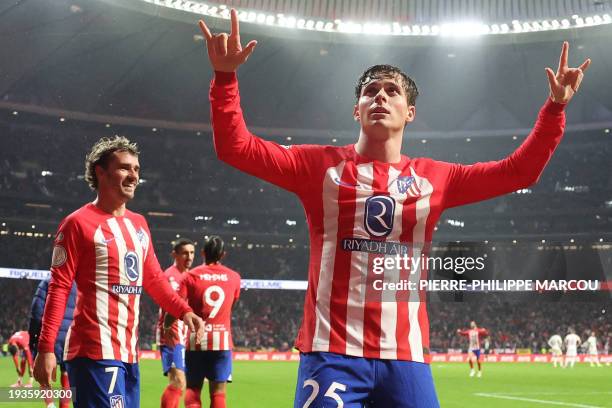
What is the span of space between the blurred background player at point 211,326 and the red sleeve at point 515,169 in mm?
4617

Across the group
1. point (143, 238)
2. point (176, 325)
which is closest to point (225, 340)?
point (176, 325)

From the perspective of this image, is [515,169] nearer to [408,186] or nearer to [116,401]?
[408,186]

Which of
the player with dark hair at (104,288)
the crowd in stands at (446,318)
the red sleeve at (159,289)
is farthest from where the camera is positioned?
the crowd in stands at (446,318)

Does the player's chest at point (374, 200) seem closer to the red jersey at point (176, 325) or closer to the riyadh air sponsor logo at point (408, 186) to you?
the riyadh air sponsor logo at point (408, 186)

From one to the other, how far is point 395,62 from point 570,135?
12895 millimetres

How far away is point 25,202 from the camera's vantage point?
39.0 metres

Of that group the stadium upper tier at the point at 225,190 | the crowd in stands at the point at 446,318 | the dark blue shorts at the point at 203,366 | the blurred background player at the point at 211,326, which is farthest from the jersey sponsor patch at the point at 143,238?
the stadium upper tier at the point at 225,190

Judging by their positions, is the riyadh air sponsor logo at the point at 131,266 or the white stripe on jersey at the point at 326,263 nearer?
the white stripe on jersey at the point at 326,263

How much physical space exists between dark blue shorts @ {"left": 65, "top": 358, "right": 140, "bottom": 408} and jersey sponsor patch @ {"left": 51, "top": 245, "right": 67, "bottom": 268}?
0.56 metres

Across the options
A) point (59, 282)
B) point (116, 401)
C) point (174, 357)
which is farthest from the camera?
point (174, 357)

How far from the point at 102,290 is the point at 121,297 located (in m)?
0.13

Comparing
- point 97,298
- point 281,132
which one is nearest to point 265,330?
point 281,132

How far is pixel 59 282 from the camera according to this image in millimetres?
4520

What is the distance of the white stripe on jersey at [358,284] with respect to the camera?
3109mm
